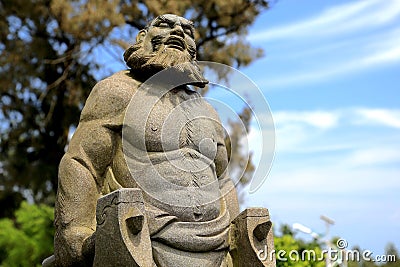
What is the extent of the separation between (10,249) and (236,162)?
6.49m

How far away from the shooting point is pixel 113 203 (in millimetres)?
3740

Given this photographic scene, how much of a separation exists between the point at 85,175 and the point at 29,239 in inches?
254

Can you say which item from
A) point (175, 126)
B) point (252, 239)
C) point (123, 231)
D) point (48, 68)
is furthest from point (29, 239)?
point (123, 231)

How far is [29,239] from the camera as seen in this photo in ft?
33.6

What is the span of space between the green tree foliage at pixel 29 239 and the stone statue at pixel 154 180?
5.87 metres

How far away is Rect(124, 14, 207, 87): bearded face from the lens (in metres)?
4.45

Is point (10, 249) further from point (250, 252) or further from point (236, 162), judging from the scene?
point (250, 252)

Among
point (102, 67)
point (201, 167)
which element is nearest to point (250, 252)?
point (201, 167)

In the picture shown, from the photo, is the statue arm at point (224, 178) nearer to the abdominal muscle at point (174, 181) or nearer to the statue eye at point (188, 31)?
the abdominal muscle at point (174, 181)

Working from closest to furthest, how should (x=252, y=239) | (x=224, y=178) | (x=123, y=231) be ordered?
(x=123, y=231), (x=252, y=239), (x=224, y=178)

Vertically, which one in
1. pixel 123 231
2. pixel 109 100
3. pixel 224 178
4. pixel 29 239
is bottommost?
pixel 29 239

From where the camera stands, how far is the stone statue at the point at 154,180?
397 cm

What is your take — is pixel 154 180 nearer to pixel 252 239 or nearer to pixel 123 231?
pixel 123 231

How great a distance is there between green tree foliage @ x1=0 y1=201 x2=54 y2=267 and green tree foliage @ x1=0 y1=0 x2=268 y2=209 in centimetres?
163
